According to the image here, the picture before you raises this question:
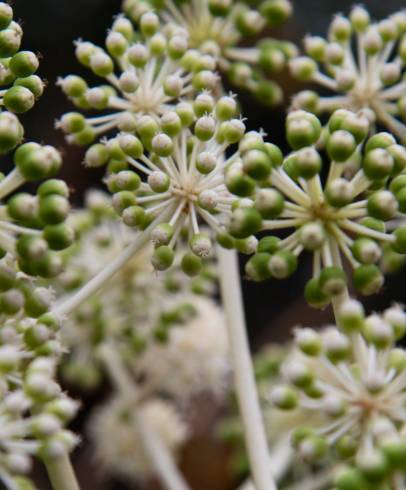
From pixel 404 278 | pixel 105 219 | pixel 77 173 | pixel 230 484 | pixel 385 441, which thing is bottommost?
pixel 385 441

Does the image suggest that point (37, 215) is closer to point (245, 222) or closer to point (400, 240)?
point (245, 222)

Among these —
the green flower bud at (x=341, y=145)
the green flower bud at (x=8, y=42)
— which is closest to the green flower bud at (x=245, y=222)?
the green flower bud at (x=341, y=145)

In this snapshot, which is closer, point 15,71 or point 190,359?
point 15,71

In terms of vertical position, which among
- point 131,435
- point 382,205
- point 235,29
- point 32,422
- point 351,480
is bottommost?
point 351,480

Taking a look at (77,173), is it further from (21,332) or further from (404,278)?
(21,332)

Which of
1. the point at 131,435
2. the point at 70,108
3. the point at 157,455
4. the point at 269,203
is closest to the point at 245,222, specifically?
the point at 269,203

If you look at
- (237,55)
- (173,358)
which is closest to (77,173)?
(173,358)

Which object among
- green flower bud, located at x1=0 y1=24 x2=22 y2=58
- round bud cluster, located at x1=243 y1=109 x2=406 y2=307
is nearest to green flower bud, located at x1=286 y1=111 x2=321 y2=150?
round bud cluster, located at x1=243 y1=109 x2=406 y2=307
